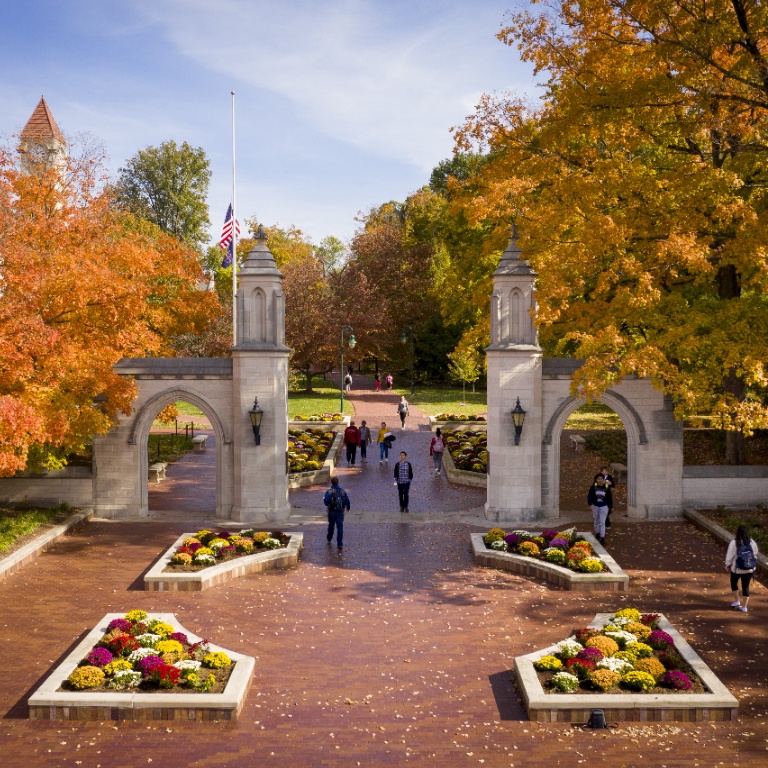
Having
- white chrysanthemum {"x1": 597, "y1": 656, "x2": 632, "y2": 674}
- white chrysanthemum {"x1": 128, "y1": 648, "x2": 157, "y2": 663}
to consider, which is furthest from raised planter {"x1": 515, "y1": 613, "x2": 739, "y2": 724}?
white chrysanthemum {"x1": 128, "y1": 648, "x2": 157, "y2": 663}

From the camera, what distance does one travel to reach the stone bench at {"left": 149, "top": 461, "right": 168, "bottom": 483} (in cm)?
2580

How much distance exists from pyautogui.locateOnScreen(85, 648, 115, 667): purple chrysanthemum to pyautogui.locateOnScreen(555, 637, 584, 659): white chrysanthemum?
20.2 ft

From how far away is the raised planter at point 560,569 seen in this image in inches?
575

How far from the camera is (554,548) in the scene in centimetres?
1577

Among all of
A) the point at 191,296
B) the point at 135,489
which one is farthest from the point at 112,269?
the point at 135,489

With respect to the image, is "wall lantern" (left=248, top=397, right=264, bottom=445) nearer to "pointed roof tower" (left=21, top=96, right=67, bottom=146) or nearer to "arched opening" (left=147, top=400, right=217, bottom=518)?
"arched opening" (left=147, top=400, right=217, bottom=518)

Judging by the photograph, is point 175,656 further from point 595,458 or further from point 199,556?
point 595,458

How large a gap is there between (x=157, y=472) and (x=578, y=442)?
16409 millimetres

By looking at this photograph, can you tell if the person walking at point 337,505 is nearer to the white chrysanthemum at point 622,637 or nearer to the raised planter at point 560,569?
the raised planter at point 560,569

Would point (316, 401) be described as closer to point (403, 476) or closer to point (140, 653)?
point (403, 476)

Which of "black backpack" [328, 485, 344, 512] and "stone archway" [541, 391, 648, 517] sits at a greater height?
"stone archway" [541, 391, 648, 517]

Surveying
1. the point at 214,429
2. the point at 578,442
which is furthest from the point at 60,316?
the point at 578,442

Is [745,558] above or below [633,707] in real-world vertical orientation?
above

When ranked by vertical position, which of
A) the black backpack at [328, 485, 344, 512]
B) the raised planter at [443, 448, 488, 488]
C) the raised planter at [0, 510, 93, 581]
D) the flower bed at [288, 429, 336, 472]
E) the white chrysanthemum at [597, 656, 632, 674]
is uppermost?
the flower bed at [288, 429, 336, 472]
